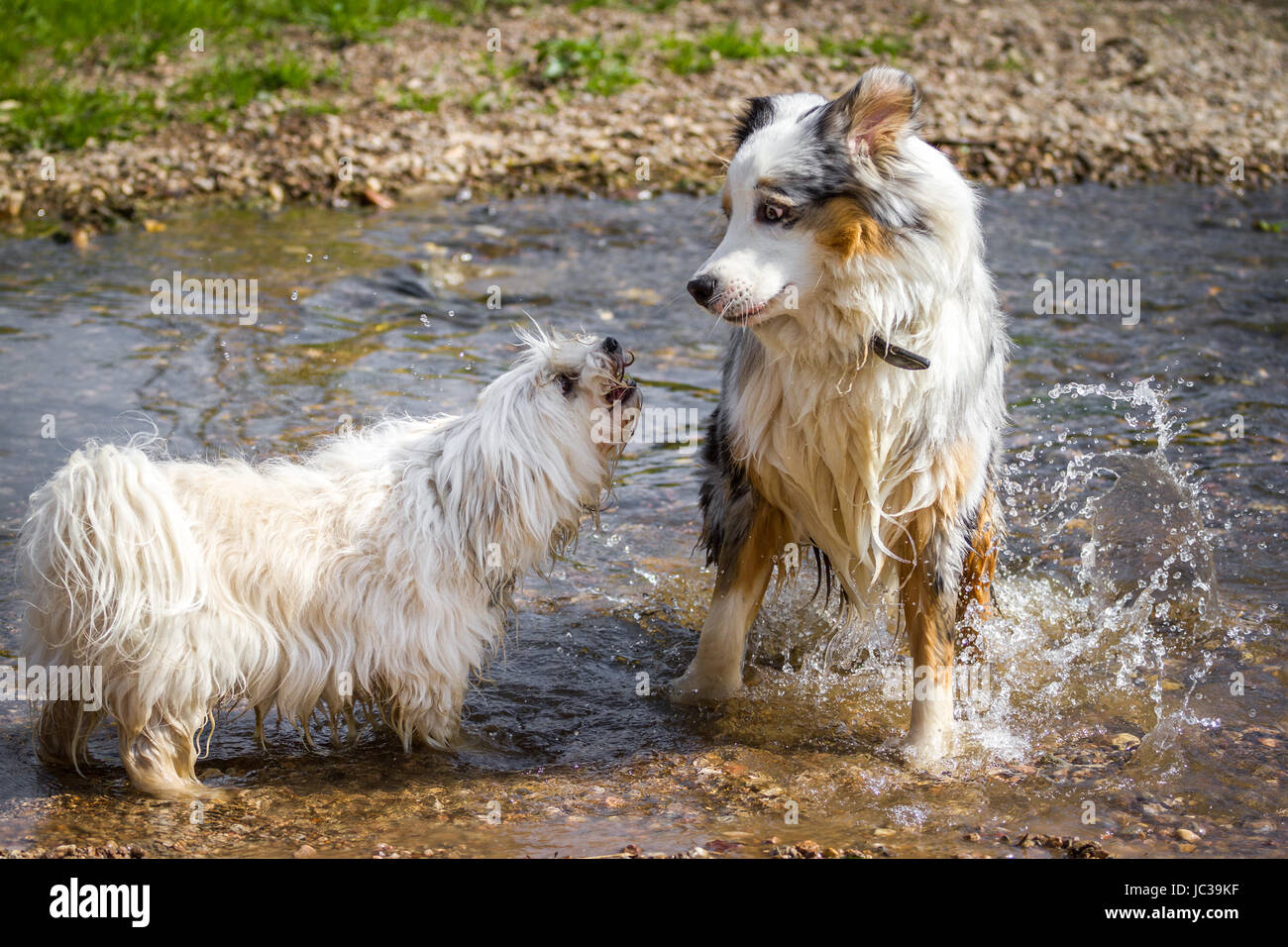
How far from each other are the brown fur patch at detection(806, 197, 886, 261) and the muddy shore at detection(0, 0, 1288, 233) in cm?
644

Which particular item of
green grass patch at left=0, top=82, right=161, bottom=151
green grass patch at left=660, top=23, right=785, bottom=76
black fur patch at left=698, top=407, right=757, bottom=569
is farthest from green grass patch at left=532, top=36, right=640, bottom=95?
black fur patch at left=698, top=407, right=757, bottom=569

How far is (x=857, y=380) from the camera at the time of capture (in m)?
3.76

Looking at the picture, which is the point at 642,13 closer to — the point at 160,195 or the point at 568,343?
the point at 160,195

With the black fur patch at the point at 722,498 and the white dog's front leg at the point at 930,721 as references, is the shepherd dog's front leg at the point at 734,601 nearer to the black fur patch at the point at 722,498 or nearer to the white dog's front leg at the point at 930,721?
the black fur patch at the point at 722,498

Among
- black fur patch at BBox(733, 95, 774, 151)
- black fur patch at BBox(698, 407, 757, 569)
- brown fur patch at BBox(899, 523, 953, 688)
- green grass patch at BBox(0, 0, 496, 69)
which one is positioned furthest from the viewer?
green grass patch at BBox(0, 0, 496, 69)

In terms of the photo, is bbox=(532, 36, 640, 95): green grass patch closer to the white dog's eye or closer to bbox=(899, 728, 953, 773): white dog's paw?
the white dog's eye

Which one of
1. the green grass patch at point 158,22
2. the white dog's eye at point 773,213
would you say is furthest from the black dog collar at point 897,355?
the green grass patch at point 158,22

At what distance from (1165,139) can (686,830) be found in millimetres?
9839

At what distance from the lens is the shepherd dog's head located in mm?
3514

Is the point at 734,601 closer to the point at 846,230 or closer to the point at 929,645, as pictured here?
the point at 929,645

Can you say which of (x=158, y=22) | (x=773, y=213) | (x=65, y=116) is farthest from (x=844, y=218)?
(x=158, y=22)

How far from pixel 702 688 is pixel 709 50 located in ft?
30.0

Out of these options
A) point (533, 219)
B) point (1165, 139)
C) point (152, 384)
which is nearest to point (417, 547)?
point (152, 384)

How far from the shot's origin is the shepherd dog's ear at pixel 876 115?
11.4 ft
